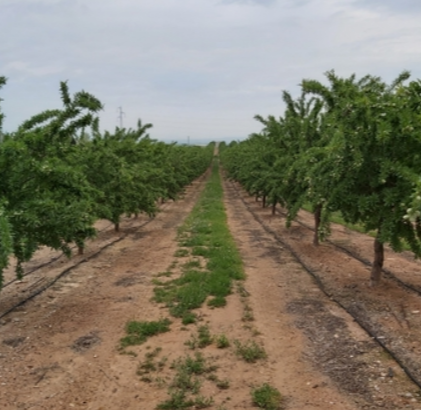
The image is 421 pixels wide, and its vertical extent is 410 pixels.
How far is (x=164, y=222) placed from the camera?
19844mm

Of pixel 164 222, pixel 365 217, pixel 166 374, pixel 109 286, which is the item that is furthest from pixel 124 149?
pixel 166 374

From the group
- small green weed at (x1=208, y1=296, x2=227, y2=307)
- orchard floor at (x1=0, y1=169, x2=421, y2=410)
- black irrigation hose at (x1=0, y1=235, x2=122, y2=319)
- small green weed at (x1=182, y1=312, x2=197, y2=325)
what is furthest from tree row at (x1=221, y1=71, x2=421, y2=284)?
black irrigation hose at (x1=0, y1=235, x2=122, y2=319)

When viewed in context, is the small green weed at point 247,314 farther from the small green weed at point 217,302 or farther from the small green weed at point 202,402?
the small green weed at point 202,402

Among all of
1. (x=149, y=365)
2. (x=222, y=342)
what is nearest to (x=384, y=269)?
(x=222, y=342)

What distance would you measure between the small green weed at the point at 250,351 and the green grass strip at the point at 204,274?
1251 mm

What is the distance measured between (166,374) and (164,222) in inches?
555

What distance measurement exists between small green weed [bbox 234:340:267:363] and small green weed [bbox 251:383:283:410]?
78 centimetres

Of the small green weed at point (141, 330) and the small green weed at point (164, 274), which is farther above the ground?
the small green weed at point (164, 274)

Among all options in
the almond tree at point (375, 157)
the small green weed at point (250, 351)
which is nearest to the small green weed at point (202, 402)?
the small green weed at point (250, 351)

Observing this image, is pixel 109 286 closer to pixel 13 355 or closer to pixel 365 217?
pixel 13 355

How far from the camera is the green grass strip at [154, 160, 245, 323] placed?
8.51 m

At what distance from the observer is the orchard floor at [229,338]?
17.6ft

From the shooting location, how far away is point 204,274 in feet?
33.3

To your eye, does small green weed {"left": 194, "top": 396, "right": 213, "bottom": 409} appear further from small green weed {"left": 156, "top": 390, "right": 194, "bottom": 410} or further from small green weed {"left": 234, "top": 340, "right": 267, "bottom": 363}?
small green weed {"left": 234, "top": 340, "right": 267, "bottom": 363}
